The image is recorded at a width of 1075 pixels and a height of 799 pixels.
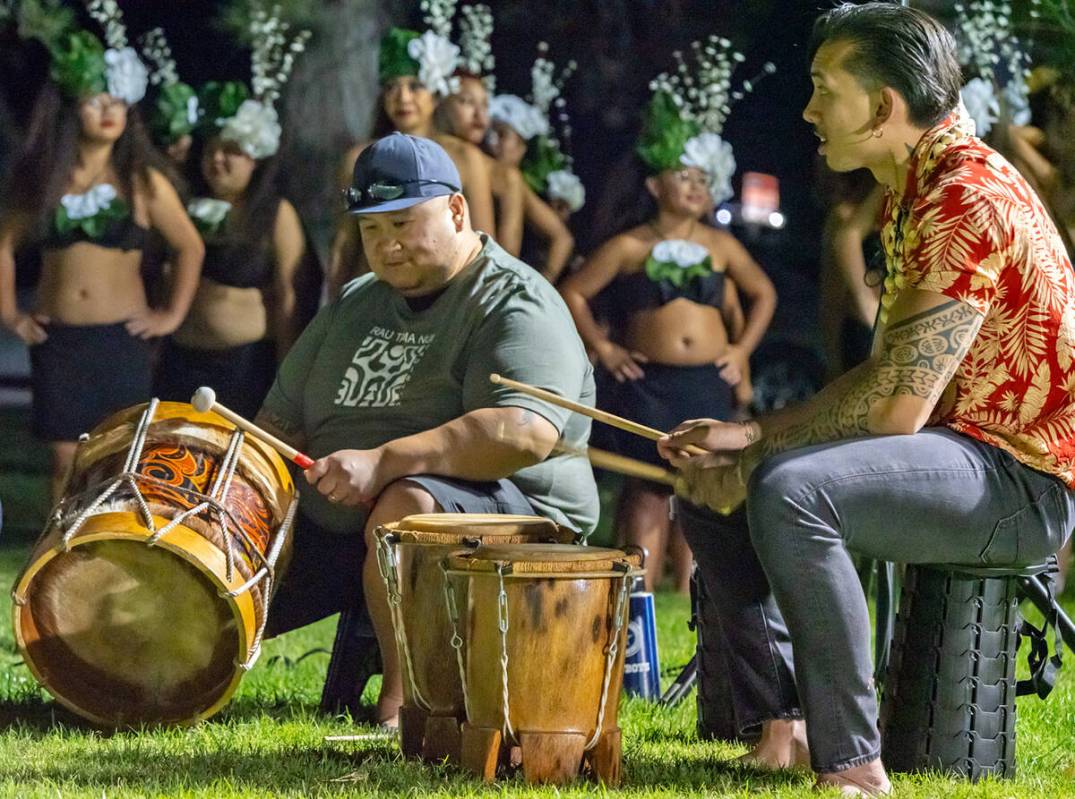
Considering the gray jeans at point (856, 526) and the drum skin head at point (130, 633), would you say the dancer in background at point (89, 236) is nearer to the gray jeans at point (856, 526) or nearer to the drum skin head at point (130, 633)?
the drum skin head at point (130, 633)

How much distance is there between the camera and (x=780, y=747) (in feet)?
11.8

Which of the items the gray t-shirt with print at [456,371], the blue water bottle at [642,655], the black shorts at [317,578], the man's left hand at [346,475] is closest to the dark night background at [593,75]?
the gray t-shirt with print at [456,371]

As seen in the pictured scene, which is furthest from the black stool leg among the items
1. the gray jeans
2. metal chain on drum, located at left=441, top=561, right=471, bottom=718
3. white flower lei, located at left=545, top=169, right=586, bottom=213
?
white flower lei, located at left=545, top=169, right=586, bottom=213

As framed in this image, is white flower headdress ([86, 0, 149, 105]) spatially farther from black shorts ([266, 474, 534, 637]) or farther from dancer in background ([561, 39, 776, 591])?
black shorts ([266, 474, 534, 637])

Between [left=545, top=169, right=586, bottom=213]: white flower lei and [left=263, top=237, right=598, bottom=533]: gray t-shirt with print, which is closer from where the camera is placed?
[left=263, top=237, right=598, bottom=533]: gray t-shirt with print

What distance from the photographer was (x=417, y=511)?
13.1 feet

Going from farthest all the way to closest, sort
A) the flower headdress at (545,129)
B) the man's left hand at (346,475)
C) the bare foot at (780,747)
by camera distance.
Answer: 1. the flower headdress at (545,129)
2. the man's left hand at (346,475)
3. the bare foot at (780,747)

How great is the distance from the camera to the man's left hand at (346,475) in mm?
4008

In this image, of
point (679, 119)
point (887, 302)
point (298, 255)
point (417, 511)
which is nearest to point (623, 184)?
point (679, 119)

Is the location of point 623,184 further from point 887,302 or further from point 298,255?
point 887,302

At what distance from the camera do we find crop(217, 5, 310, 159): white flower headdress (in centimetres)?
638

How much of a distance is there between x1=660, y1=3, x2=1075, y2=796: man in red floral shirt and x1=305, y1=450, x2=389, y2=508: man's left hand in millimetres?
1031

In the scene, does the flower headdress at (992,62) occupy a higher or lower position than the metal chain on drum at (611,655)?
higher

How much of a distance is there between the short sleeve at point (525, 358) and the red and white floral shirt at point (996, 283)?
110 cm
